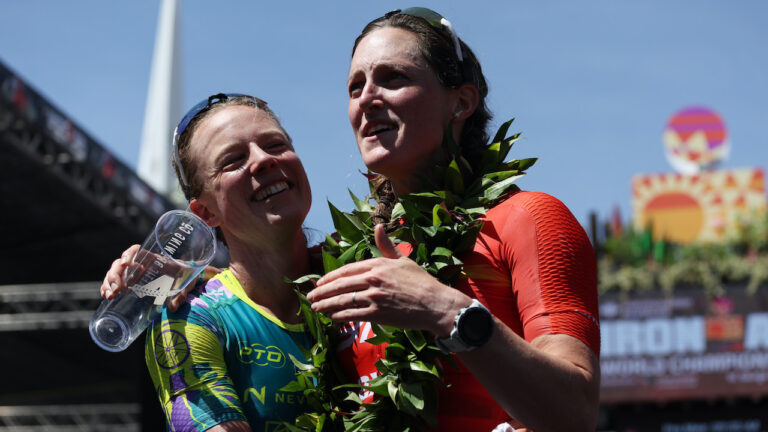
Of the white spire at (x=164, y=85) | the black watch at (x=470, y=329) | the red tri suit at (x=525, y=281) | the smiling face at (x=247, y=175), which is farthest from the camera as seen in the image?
the white spire at (x=164, y=85)

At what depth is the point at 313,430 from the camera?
278 cm

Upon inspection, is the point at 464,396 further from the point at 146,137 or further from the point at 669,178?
the point at 146,137

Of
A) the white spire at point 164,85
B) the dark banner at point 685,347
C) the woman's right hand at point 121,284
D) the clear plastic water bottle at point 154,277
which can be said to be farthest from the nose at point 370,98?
the white spire at point 164,85

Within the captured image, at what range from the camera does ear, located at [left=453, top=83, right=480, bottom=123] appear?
2879 millimetres

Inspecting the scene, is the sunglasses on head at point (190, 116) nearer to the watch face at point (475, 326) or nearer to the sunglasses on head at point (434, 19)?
the sunglasses on head at point (434, 19)

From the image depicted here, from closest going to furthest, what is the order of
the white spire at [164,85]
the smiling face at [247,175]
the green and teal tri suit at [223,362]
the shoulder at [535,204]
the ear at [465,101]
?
the shoulder at [535,204], the green and teal tri suit at [223,362], the ear at [465,101], the smiling face at [247,175], the white spire at [164,85]

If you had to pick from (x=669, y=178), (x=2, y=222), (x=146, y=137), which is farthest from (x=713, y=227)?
(x=146, y=137)

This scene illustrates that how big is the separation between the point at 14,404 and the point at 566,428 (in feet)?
77.5

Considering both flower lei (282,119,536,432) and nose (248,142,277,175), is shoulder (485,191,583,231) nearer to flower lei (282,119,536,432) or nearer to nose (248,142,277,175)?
flower lei (282,119,536,432)

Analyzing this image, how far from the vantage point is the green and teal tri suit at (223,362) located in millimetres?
2684

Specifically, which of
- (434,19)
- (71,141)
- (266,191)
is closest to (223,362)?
(266,191)

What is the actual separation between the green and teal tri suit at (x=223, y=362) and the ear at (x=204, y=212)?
0.90 feet

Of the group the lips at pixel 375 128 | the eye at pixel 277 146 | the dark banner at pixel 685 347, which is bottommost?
the dark banner at pixel 685 347

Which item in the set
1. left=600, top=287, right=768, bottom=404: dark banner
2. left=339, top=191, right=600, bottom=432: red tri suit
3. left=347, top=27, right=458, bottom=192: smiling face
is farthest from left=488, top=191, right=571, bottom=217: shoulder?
left=600, top=287, right=768, bottom=404: dark banner
